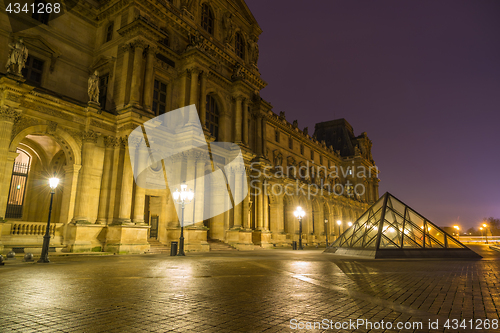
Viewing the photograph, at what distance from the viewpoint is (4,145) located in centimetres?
1750

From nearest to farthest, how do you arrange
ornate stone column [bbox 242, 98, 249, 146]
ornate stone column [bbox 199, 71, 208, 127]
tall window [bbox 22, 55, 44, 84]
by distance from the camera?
Result: tall window [bbox 22, 55, 44, 84]
ornate stone column [bbox 199, 71, 208, 127]
ornate stone column [bbox 242, 98, 249, 146]

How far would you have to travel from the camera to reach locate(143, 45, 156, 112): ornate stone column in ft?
79.2

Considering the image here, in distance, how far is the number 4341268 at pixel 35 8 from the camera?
21.9 m

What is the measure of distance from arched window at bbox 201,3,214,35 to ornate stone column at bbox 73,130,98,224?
17.7 metres

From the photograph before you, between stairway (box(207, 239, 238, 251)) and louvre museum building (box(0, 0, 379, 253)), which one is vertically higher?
louvre museum building (box(0, 0, 379, 253))

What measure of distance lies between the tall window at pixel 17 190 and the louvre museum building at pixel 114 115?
0.06 meters

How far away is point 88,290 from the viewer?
709 centimetres

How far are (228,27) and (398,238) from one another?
27220 mm

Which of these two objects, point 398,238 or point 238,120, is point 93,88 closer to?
point 238,120

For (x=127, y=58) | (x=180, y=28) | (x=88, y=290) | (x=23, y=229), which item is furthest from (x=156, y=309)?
(x=180, y=28)

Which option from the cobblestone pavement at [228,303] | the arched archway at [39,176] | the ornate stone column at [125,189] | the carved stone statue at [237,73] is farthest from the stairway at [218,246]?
the cobblestone pavement at [228,303]

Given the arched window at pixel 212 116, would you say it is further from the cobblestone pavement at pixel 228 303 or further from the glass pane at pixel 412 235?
the cobblestone pavement at pixel 228 303

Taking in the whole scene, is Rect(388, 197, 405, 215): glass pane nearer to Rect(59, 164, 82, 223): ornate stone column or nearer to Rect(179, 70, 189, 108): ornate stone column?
Rect(179, 70, 189, 108): ornate stone column

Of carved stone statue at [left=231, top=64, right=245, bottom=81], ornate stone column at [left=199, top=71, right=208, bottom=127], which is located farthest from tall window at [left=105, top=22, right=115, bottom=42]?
carved stone statue at [left=231, top=64, right=245, bottom=81]
